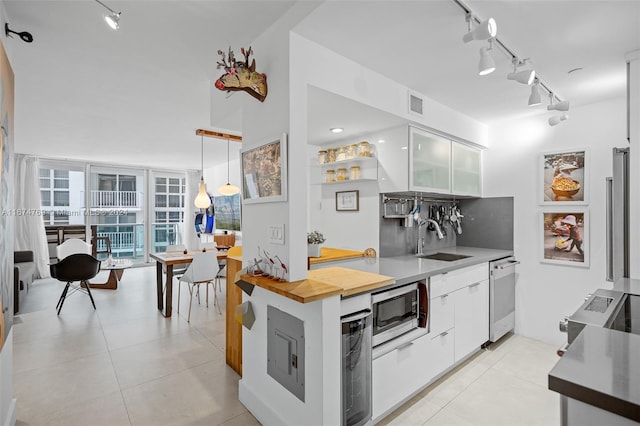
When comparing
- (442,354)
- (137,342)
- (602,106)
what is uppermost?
(602,106)

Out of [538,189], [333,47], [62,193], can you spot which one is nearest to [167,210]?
[62,193]

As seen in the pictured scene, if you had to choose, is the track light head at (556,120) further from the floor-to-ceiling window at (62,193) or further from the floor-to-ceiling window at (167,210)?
the floor-to-ceiling window at (62,193)

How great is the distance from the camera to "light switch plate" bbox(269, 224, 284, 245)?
5.88ft

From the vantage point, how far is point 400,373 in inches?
79.3

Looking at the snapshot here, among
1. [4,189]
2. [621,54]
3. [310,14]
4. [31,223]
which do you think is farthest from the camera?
[31,223]

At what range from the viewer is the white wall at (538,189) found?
2.88 meters

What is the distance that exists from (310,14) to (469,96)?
→ 179cm

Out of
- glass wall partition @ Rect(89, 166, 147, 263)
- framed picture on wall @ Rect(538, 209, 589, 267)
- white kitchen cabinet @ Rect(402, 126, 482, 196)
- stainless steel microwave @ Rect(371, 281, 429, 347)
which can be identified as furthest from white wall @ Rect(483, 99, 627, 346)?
glass wall partition @ Rect(89, 166, 147, 263)

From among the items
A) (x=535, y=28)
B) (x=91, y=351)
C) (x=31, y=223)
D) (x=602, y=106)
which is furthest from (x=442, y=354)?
(x=31, y=223)

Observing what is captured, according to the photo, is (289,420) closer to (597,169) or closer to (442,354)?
(442,354)

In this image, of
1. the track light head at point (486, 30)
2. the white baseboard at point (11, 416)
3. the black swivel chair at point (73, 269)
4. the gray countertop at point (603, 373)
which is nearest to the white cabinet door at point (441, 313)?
the gray countertop at point (603, 373)

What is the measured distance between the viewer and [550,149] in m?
3.19

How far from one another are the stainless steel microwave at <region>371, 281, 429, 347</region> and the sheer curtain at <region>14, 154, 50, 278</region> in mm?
7195

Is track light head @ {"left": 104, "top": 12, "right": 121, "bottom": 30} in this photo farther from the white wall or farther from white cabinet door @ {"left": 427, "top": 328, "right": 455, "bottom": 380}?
the white wall
